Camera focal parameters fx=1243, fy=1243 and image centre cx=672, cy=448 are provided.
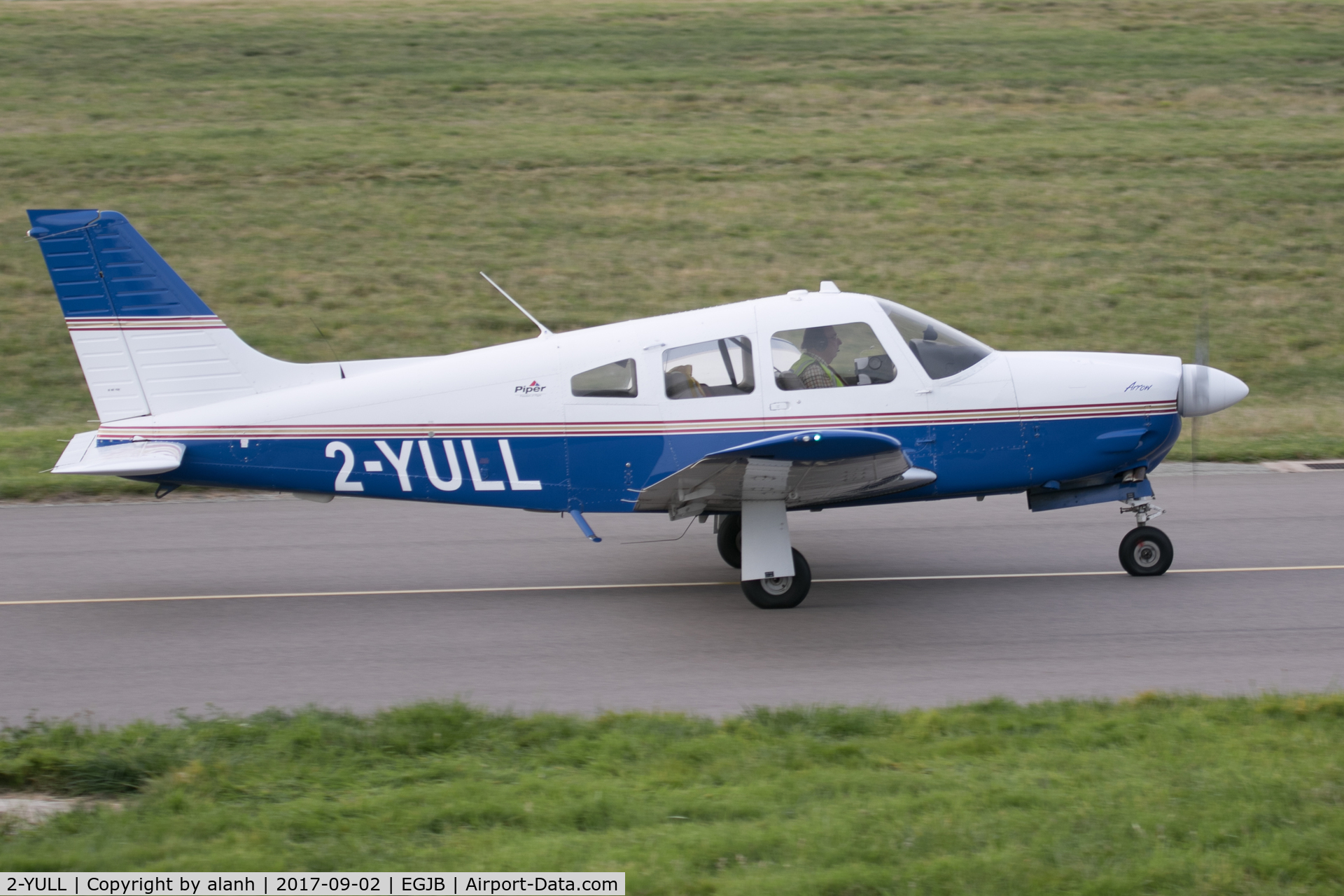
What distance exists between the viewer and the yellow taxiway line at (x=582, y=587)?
9.40 metres

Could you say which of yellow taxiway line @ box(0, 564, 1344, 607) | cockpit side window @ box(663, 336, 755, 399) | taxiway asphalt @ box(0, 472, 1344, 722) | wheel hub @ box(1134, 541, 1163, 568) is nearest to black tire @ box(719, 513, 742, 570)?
taxiway asphalt @ box(0, 472, 1344, 722)

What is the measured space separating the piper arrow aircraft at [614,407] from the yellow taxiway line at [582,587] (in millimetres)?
769

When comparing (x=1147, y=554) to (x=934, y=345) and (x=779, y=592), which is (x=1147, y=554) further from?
(x=779, y=592)

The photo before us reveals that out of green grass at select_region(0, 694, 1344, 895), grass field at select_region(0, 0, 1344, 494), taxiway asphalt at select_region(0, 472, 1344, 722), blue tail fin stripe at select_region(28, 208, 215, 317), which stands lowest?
green grass at select_region(0, 694, 1344, 895)

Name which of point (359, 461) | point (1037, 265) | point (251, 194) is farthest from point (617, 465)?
point (251, 194)

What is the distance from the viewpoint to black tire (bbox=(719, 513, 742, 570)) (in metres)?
9.89

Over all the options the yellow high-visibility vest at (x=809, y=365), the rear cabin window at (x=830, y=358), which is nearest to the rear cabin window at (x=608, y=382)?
the rear cabin window at (x=830, y=358)

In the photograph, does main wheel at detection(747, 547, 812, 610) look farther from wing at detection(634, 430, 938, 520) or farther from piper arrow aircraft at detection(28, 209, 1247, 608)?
wing at detection(634, 430, 938, 520)

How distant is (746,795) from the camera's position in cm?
548

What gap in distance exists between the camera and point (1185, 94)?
88.3ft

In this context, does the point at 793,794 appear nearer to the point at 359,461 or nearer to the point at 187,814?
the point at 187,814

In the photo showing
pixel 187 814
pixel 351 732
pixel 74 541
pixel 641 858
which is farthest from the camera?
pixel 74 541

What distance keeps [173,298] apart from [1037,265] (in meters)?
14.8

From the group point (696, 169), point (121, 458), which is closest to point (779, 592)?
point (121, 458)
